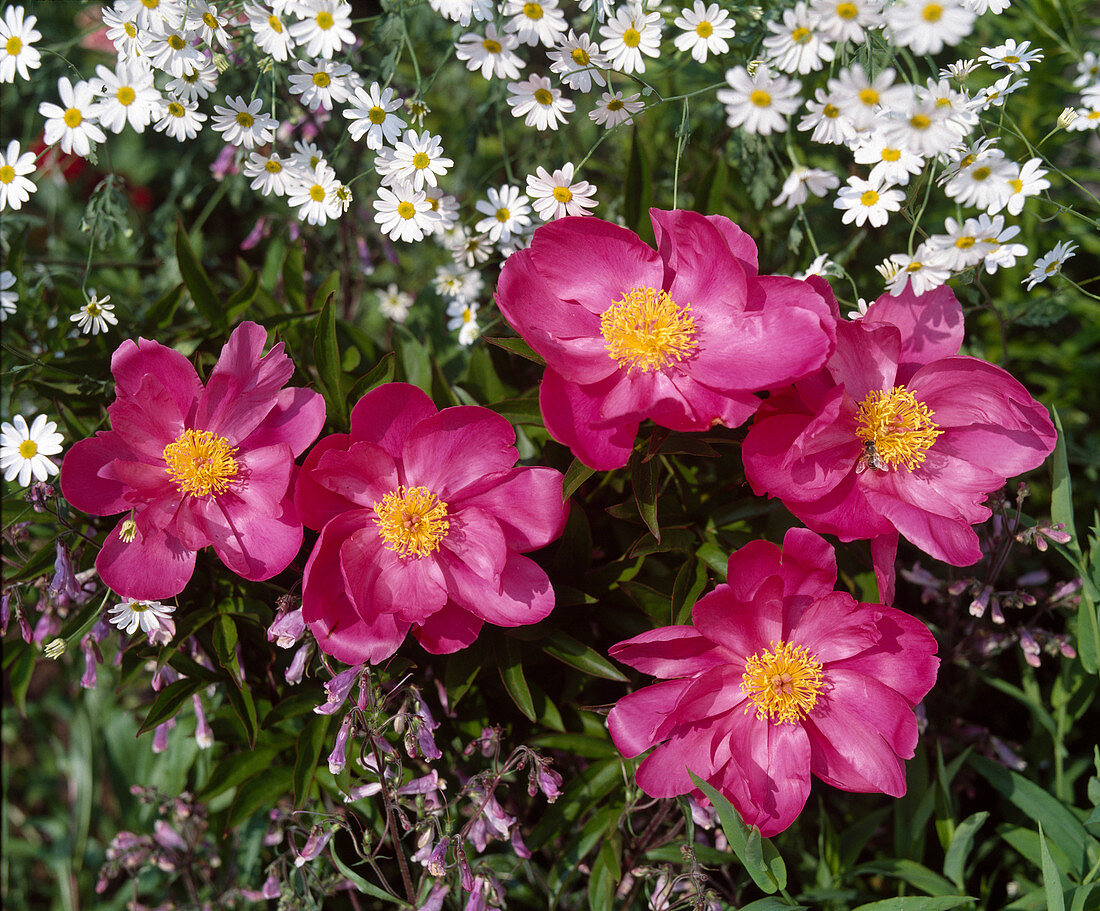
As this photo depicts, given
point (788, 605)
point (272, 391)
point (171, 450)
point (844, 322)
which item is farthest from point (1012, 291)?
point (171, 450)

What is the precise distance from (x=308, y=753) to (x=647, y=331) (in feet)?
2.91

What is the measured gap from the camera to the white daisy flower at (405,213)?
1.30m

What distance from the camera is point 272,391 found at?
Answer: 119cm

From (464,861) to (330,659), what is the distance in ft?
1.27

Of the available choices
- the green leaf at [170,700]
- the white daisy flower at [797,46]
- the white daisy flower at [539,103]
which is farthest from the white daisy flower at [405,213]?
the green leaf at [170,700]

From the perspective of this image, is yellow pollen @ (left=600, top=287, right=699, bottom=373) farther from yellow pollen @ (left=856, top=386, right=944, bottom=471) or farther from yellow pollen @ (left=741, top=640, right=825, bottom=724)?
yellow pollen @ (left=741, top=640, right=825, bottom=724)

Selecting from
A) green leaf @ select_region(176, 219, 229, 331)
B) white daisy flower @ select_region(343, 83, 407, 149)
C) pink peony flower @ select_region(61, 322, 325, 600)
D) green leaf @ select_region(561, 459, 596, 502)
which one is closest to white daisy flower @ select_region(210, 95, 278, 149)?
white daisy flower @ select_region(343, 83, 407, 149)

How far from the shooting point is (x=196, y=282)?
61.1 inches

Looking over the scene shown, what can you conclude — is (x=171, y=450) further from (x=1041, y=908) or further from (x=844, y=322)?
(x=1041, y=908)

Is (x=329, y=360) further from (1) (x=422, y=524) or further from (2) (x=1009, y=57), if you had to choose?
Answer: (2) (x=1009, y=57)

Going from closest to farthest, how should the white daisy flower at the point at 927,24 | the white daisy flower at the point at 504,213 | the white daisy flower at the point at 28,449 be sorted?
the white daisy flower at the point at 927,24 < the white daisy flower at the point at 28,449 < the white daisy flower at the point at 504,213

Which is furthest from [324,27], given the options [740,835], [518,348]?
[740,835]

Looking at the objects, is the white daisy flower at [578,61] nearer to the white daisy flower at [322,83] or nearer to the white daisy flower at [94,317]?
the white daisy flower at [322,83]

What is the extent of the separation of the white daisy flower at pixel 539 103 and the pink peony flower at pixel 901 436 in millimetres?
576
